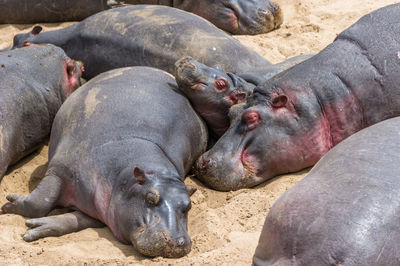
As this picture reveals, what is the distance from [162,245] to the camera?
15.2 feet

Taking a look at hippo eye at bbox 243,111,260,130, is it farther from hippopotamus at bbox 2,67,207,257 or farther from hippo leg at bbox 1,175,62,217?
hippo leg at bbox 1,175,62,217

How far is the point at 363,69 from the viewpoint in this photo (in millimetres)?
5770

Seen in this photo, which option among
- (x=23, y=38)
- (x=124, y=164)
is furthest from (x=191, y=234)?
(x=23, y=38)

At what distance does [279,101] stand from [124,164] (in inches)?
50.9

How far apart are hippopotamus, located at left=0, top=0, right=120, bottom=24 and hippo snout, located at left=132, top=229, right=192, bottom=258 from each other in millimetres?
4542

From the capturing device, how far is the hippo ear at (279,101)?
5664 millimetres

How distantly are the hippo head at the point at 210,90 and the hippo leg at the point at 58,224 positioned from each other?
1.52 meters

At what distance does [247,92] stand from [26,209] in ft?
7.02

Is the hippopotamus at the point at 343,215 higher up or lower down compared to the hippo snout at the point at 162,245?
higher up

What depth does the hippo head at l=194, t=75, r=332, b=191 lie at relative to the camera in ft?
18.6

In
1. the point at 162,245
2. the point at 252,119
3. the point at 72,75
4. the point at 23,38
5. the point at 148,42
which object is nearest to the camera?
the point at 162,245

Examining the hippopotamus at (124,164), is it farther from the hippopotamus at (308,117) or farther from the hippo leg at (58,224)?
the hippopotamus at (308,117)

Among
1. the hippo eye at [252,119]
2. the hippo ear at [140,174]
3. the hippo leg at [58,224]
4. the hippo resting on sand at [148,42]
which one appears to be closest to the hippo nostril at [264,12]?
the hippo resting on sand at [148,42]

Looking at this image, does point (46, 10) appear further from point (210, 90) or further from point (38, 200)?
point (38, 200)
